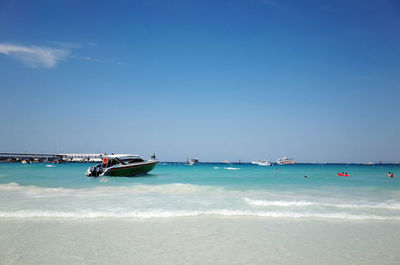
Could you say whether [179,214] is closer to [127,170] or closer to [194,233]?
[194,233]

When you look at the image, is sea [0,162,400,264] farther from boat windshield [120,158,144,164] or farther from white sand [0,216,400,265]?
boat windshield [120,158,144,164]

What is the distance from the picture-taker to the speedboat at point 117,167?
24.8m

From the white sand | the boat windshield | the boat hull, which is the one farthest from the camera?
the boat windshield

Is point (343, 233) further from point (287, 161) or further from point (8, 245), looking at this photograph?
point (287, 161)

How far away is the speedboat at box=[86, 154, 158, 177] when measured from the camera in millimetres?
24766

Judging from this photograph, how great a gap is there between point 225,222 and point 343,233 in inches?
136

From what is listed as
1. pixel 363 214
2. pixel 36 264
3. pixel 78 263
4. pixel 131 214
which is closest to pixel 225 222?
pixel 131 214

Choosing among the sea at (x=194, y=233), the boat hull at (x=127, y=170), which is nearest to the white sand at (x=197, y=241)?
the sea at (x=194, y=233)

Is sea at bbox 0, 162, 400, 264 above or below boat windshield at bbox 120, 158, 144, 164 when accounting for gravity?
below

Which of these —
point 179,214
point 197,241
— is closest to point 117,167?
point 179,214

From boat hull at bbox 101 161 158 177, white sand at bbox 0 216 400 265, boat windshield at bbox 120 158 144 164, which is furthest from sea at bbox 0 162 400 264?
boat windshield at bbox 120 158 144 164

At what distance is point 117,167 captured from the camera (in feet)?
81.0

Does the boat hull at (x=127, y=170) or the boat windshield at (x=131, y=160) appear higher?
the boat windshield at (x=131, y=160)

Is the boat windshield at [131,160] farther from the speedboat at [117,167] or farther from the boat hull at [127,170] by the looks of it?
the boat hull at [127,170]
